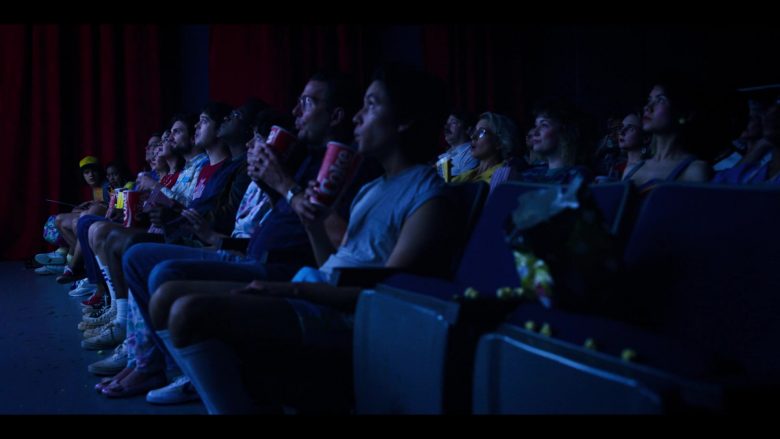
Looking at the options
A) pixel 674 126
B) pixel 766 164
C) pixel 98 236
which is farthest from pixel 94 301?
pixel 766 164

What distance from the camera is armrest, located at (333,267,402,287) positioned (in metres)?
1.17

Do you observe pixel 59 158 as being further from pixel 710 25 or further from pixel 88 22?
pixel 710 25

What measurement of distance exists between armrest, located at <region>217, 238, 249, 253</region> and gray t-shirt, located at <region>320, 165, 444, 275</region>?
0.64 meters

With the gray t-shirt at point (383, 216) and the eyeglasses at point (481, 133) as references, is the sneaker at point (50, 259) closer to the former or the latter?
the eyeglasses at point (481, 133)

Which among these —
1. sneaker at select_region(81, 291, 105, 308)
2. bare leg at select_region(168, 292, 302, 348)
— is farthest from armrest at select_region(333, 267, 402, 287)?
sneaker at select_region(81, 291, 105, 308)

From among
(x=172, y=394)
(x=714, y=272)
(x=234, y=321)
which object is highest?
(x=714, y=272)

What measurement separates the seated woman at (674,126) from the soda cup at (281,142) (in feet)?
3.09

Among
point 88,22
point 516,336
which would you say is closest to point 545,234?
point 516,336

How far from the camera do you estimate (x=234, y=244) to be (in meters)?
2.04

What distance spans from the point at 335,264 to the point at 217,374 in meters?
0.34

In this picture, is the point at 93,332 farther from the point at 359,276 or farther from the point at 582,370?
the point at 582,370

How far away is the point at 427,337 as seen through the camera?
93cm

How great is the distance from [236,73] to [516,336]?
5.72 meters

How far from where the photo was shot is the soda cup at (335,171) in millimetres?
1327
